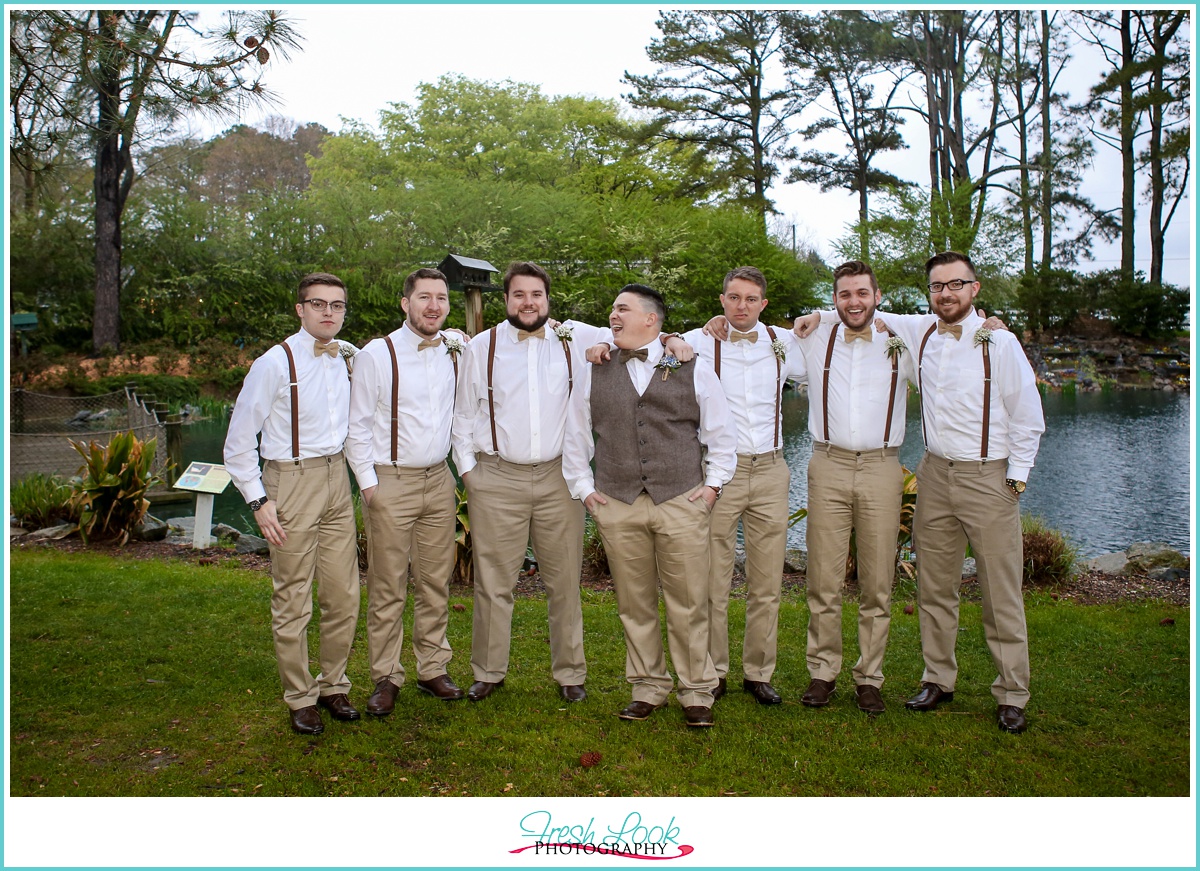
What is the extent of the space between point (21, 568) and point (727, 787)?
6.20 meters

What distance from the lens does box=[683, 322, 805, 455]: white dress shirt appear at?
452cm

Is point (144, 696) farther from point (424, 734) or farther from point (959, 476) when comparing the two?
point (959, 476)

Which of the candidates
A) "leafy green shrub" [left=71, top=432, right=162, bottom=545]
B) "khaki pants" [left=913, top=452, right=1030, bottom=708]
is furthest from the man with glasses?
"leafy green shrub" [left=71, top=432, right=162, bottom=545]

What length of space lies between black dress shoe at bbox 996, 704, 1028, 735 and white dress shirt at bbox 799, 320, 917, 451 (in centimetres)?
136

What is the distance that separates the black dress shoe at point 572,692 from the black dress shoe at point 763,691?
0.84m

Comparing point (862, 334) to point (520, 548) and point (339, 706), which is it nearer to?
point (520, 548)

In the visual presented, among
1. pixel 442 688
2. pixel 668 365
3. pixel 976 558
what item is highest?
pixel 668 365

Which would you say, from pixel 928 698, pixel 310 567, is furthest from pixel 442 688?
pixel 928 698

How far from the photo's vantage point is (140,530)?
349 inches

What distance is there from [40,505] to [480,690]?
6.83 meters

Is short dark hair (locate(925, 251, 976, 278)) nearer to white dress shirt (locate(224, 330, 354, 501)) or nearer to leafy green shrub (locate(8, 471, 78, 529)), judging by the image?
white dress shirt (locate(224, 330, 354, 501))

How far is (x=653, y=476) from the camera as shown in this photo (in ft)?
14.0

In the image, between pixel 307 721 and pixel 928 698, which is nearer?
pixel 307 721

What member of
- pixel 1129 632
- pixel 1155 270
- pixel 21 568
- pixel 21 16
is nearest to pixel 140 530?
pixel 21 568
